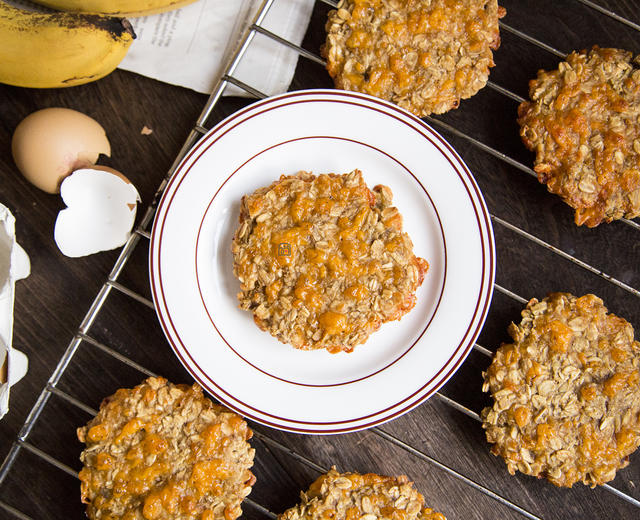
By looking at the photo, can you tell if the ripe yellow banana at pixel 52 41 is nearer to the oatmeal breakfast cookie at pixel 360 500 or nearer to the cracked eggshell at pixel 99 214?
the cracked eggshell at pixel 99 214

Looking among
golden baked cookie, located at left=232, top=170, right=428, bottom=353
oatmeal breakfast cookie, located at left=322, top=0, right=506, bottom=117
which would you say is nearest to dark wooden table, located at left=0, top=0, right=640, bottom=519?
oatmeal breakfast cookie, located at left=322, top=0, right=506, bottom=117

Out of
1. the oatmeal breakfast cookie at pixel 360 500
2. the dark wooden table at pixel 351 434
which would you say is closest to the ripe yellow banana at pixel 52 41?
the dark wooden table at pixel 351 434

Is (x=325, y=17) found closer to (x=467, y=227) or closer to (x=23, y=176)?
(x=467, y=227)

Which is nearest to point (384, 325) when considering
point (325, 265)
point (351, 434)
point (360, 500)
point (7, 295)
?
point (325, 265)

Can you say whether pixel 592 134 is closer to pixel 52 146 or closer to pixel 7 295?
pixel 52 146

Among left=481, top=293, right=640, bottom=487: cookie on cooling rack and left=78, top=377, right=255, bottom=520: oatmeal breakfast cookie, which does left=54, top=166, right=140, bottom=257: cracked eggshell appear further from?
left=481, top=293, right=640, bottom=487: cookie on cooling rack

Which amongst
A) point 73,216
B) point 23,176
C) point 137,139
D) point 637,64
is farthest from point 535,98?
point 23,176
